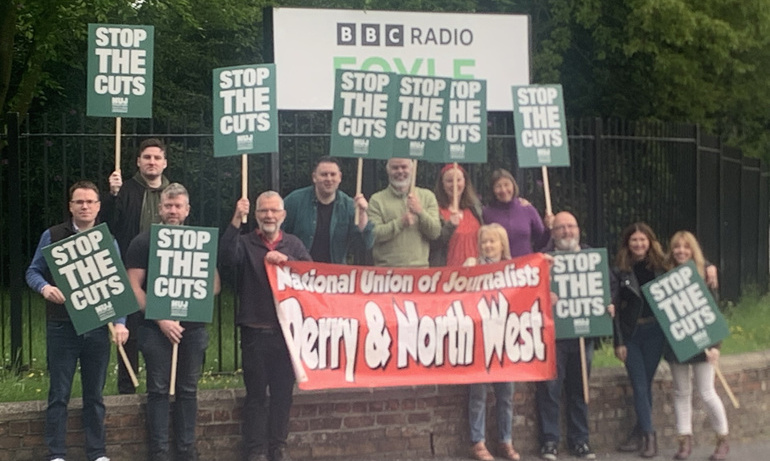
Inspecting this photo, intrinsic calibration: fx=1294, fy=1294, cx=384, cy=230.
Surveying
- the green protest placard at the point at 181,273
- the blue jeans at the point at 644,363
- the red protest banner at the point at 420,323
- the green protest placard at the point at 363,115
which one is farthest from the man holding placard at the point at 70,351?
the blue jeans at the point at 644,363

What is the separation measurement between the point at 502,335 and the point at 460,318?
33 cm

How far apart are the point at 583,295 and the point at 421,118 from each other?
5.78ft

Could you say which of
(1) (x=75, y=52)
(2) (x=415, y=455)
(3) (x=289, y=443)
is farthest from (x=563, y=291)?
(1) (x=75, y=52)

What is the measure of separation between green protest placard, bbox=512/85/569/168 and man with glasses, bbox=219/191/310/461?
218cm

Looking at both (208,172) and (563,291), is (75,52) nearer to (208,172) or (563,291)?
(208,172)

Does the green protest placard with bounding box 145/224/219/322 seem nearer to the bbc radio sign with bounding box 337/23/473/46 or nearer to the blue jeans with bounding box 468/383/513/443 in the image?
the blue jeans with bounding box 468/383/513/443

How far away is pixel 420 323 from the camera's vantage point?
928 cm

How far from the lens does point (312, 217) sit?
30.4 feet

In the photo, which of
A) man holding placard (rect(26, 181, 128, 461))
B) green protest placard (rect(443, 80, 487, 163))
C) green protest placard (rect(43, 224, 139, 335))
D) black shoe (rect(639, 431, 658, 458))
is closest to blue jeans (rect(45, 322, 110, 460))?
man holding placard (rect(26, 181, 128, 461))

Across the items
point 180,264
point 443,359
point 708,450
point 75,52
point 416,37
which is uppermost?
point 75,52

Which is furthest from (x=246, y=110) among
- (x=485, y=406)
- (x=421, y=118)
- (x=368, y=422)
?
(x=485, y=406)

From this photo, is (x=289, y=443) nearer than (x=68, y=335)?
No

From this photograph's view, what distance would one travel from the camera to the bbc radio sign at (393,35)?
1093cm

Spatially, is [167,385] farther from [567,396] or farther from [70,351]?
[567,396]
